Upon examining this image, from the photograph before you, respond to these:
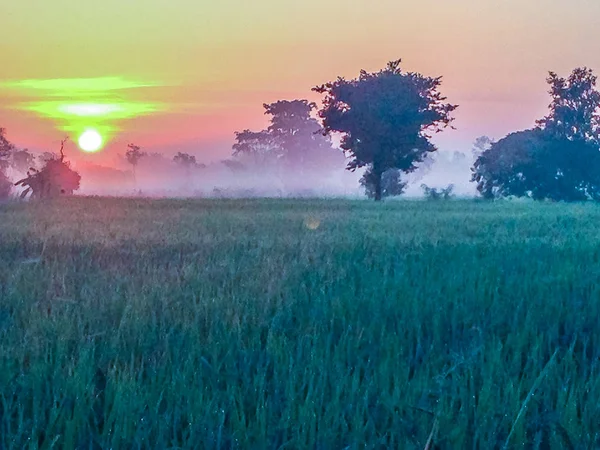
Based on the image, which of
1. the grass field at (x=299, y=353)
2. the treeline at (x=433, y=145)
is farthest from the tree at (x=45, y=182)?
the grass field at (x=299, y=353)

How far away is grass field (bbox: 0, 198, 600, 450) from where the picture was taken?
386cm

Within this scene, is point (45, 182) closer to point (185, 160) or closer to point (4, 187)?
point (4, 187)

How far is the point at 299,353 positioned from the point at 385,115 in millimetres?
39219

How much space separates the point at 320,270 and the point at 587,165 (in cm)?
4317

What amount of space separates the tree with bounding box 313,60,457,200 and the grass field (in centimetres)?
3280

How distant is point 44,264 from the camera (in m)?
10.3

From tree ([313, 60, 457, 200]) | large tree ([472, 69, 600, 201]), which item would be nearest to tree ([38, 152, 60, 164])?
tree ([313, 60, 457, 200])

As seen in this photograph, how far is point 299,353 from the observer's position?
5078 mm

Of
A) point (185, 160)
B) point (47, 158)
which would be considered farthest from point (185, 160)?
point (47, 158)

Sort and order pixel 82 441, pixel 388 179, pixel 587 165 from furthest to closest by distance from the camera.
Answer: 1. pixel 388 179
2. pixel 587 165
3. pixel 82 441

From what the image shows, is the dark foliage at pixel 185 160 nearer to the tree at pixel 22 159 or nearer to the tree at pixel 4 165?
the tree at pixel 22 159

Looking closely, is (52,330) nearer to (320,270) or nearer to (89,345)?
(89,345)

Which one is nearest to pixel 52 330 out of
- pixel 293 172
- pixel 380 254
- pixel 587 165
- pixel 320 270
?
pixel 320 270

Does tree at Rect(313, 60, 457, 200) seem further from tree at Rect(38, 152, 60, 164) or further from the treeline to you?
tree at Rect(38, 152, 60, 164)
